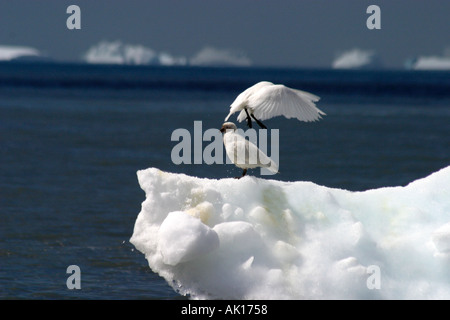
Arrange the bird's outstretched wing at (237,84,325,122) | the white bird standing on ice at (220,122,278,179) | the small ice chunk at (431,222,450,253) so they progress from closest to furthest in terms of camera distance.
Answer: the small ice chunk at (431,222,450,253)
the white bird standing on ice at (220,122,278,179)
the bird's outstretched wing at (237,84,325,122)

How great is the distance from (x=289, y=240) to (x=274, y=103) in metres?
1.72

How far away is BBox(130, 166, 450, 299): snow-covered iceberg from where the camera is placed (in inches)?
357

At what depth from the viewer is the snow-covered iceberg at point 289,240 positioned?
9.08 meters

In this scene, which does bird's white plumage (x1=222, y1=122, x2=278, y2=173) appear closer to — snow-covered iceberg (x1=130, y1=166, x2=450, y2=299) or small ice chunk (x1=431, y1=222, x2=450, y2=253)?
snow-covered iceberg (x1=130, y1=166, x2=450, y2=299)

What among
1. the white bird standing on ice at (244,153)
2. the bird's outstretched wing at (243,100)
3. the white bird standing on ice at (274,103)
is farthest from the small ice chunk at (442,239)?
the bird's outstretched wing at (243,100)

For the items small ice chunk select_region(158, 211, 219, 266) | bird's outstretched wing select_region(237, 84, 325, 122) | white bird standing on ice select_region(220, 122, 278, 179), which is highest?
bird's outstretched wing select_region(237, 84, 325, 122)

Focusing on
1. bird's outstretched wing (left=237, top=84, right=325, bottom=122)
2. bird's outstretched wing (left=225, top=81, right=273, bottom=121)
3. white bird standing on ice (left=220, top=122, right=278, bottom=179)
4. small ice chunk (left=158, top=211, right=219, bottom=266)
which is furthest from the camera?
bird's outstretched wing (left=225, top=81, right=273, bottom=121)

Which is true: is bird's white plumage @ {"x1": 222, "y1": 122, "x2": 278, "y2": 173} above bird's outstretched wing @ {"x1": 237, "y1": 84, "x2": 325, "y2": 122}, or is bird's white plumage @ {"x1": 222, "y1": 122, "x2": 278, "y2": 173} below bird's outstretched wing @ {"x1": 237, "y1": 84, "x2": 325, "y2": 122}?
below

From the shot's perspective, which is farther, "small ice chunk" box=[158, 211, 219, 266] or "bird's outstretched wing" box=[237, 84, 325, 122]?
"bird's outstretched wing" box=[237, 84, 325, 122]

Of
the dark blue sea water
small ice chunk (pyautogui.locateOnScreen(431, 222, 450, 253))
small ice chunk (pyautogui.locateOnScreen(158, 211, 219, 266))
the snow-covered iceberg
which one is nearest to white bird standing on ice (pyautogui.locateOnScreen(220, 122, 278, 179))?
the snow-covered iceberg

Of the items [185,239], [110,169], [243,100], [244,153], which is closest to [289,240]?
Answer: [244,153]

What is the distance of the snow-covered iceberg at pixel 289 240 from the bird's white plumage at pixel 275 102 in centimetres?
90

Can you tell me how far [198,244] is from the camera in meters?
8.81
